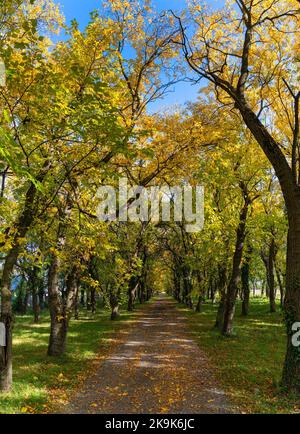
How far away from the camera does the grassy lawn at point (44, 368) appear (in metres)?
8.15

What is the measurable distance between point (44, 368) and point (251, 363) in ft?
22.9

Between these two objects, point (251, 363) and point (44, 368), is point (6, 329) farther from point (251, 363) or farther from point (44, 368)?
point (251, 363)

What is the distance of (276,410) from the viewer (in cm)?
777

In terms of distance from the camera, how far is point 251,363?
12500 millimetres

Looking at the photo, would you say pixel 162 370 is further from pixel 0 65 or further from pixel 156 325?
pixel 156 325

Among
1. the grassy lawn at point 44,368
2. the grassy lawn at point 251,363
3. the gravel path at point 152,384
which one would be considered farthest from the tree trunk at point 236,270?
the grassy lawn at point 44,368

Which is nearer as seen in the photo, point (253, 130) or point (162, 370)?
point (253, 130)

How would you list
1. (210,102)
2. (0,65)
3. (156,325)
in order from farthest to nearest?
(156,325) → (210,102) → (0,65)

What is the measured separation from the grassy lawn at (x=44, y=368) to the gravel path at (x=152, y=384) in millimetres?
526

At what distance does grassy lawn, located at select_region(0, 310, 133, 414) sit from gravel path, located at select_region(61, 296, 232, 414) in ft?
1.73

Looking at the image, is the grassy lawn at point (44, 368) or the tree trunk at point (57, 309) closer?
the grassy lawn at point (44, 368)

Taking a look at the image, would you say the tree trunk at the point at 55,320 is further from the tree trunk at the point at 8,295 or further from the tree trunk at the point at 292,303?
the tree trunk at the point at 292,303
